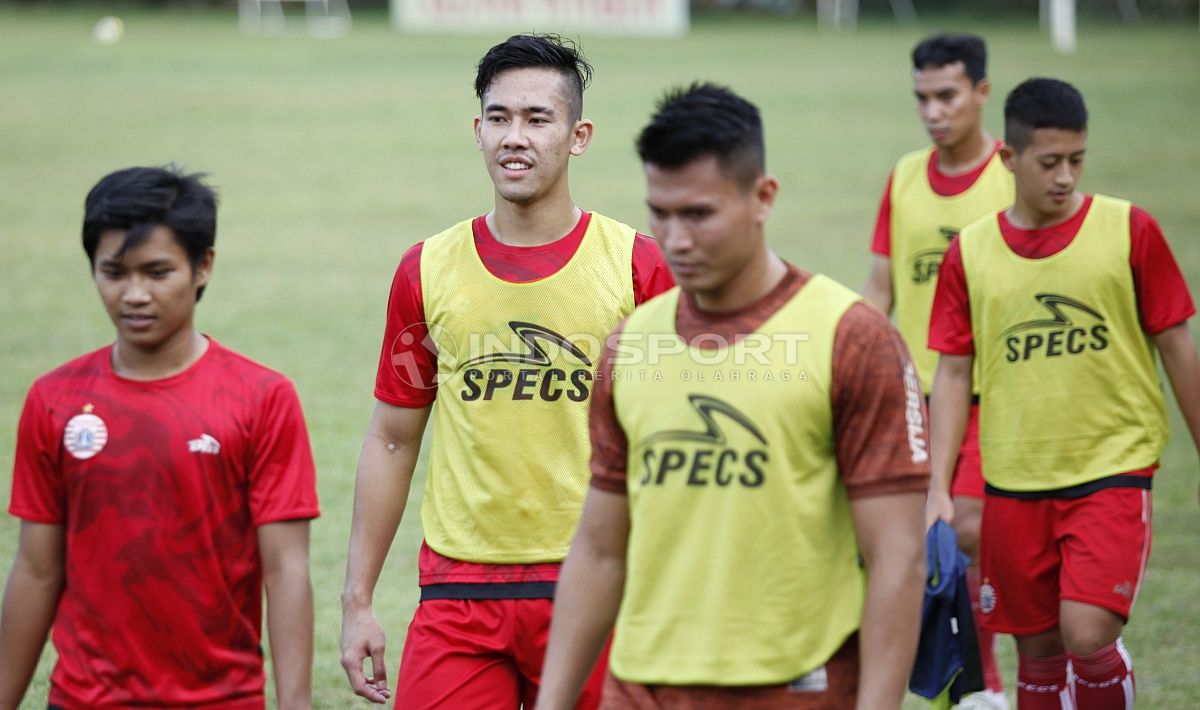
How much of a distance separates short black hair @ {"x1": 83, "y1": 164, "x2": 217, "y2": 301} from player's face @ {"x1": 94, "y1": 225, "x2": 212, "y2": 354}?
0.07 feet

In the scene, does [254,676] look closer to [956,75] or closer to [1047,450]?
[1047,450]

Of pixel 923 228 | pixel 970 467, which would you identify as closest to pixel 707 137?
pixel 970 467

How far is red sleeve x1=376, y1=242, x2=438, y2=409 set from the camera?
15.9 feet

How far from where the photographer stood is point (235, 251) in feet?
64.9

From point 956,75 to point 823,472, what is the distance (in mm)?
4914

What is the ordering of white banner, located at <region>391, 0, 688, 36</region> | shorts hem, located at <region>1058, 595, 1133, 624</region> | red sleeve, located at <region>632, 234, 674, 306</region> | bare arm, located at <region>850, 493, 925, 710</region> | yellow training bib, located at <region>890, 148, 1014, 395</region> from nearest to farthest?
bare arm, located at <region>850, 493, 925, 710</region>, red sleeve, located at <region>632, 234, 674, 306</region>, shorts hem, located at <region>1058, 595, 1133, 624</region>, yellow training bib, located at <region>890, 148, 1014, 395</region>, white banner, located at <region>391, 0, 688, 36</region>

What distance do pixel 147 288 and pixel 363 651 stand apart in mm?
1268

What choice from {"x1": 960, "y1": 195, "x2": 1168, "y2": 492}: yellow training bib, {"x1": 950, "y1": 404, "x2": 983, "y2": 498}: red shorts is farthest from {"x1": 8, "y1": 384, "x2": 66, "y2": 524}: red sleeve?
{"x1": 950, "y1": 404, "x2": 983, "y2": 498}: red shorts

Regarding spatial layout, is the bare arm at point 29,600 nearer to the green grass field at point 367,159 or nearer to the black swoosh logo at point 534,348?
the black swoosh logo at point 534,348

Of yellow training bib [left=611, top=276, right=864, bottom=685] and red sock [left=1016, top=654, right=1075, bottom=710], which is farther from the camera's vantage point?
red sock [left=1016, top=654, right=1075, bottom=710]

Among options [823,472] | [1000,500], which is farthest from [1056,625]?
[823,472]

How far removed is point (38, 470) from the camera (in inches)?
160

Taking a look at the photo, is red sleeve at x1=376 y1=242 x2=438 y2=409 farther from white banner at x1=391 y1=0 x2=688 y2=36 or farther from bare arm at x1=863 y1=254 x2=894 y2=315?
white banner at x1=391 y1=0 x2=688 y2=36

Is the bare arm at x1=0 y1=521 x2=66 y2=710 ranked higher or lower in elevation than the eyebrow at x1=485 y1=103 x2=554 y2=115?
lower
